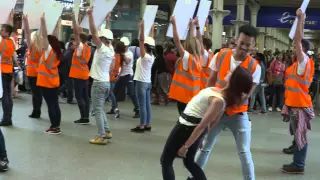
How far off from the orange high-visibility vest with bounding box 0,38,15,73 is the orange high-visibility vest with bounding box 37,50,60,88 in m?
0.63

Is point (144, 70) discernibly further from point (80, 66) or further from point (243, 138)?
point (243, 138)

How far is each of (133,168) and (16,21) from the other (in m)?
6.98

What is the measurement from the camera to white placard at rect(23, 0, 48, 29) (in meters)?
5.54

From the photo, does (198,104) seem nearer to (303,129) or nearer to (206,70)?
(303,129)

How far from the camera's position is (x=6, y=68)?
6266mm

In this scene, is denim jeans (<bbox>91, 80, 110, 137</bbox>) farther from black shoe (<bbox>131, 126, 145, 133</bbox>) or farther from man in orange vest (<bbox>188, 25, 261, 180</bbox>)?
man in orange vest (<bbox>188, 25, 261, 180</bbox>)

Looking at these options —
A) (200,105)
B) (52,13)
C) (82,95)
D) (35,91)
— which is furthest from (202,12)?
(35,91)

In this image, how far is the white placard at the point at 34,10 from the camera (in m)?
5.54

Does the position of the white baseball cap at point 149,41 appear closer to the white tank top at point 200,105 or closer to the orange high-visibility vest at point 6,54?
the orange high-visibility vest at point 6,54

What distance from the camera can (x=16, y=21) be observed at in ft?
33.0

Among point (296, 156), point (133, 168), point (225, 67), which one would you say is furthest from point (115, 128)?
point (225, 67)

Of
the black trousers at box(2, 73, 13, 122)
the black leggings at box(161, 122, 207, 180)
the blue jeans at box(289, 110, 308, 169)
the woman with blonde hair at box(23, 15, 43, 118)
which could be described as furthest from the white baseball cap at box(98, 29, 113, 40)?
the black leggings at box(161, 122, 207, 180)

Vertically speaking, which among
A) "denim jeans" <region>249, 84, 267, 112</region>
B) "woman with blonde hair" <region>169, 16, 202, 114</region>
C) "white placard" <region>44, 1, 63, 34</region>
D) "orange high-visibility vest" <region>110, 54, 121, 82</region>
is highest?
"white placard" <region>44, 1, 63, 34</region>

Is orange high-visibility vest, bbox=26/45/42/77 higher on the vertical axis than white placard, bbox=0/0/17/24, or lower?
lower
